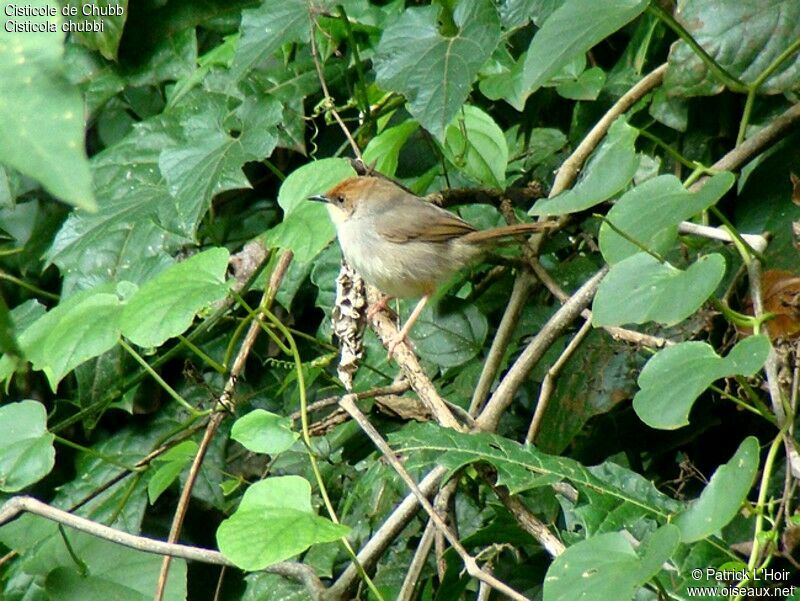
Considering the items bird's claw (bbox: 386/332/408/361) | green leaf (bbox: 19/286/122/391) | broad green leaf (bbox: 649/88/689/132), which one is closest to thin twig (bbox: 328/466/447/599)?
bird's claw (bbox: 386/332/408/361)

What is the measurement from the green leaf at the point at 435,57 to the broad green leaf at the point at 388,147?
0.81ft

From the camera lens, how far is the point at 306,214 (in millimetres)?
2656

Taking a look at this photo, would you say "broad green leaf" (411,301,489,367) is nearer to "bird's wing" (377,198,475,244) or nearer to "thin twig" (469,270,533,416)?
"thin twig" (469,270,533,416)

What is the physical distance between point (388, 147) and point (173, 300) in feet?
3.59

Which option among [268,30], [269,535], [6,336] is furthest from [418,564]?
[6,336]

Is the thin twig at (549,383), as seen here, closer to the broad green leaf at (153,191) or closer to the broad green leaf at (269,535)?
the broad green leaf at (269,535)

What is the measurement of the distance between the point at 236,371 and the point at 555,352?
99 centimetres

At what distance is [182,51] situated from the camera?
4004 millimetres

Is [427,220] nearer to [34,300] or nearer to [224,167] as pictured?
[224,167]

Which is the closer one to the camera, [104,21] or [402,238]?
[402,238]

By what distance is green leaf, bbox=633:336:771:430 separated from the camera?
68.4 inches

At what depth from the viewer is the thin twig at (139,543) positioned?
213 centimetres

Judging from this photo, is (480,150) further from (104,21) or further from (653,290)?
(104,21)

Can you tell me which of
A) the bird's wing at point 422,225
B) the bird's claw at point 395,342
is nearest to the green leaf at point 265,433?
the bird's claw at point 395,342
